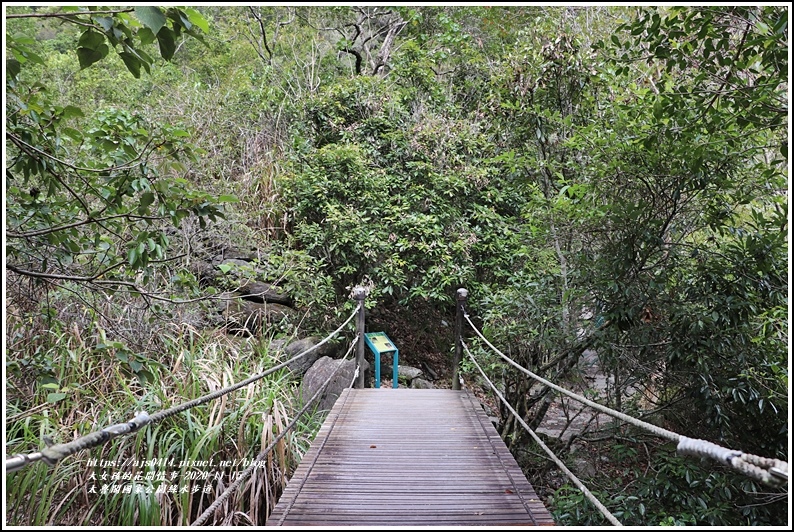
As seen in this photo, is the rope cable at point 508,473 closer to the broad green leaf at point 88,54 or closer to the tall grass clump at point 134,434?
the tall grass clump at point 134,434

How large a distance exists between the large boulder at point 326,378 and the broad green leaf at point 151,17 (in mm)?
4383

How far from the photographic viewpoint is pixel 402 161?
792 cm

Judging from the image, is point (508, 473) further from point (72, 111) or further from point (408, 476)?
point (72, 111)

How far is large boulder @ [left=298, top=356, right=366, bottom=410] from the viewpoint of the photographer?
18.2 ft

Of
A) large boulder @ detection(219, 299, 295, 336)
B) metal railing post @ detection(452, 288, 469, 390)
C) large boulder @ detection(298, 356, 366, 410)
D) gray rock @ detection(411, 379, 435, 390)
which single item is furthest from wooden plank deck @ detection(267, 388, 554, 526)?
gray rock @ detection(411, 379, 435, 390)

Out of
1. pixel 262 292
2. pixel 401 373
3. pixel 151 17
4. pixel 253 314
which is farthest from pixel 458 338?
pixel 151 17

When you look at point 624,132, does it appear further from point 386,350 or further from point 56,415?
point 56,415

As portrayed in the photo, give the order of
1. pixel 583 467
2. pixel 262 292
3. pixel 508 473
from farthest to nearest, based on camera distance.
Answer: pixel 262 292
pixel 583 467
pixel 508 473

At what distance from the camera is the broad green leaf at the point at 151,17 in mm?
1399

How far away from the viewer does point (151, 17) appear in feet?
4.67

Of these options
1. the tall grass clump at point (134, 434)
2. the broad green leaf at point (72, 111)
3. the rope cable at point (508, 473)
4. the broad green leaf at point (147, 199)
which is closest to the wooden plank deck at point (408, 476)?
the rope cable at point (508, 473)

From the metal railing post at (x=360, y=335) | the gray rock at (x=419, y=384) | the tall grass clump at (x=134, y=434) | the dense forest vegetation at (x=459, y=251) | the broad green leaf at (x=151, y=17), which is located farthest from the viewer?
the gray rock at (x=419, y=384)

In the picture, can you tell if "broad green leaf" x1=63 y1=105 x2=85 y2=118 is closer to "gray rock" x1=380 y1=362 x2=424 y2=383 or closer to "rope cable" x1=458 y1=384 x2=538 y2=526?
"rope cable" x1=458 y1=384 x2=538 y2=526

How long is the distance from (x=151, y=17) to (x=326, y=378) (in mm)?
4662
